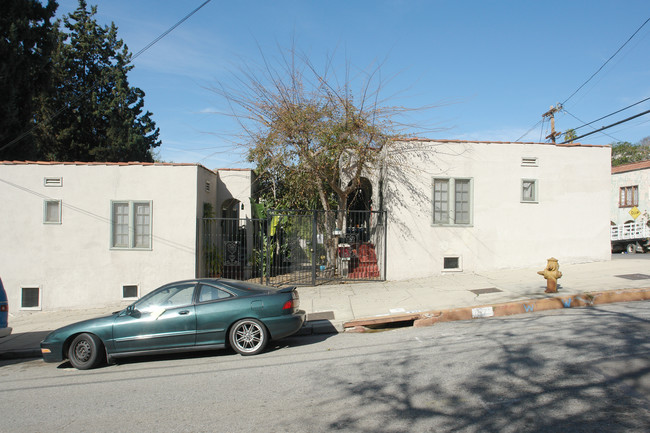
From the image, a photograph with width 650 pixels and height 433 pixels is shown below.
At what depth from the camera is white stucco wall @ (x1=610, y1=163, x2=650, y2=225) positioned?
27328 mm

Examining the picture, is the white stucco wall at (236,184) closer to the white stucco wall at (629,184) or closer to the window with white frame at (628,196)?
the white stucco wall at (629,184)

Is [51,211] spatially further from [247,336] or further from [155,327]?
[247,336]

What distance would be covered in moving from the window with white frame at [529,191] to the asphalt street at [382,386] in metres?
5.74

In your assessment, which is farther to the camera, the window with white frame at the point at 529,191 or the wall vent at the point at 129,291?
the window with white frame at the point at 529,191

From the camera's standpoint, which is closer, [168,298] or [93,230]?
[168,298]

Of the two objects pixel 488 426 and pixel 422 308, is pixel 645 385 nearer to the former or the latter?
pixel 488 426

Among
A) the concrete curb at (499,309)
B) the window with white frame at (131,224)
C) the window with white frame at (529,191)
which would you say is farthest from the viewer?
the window with white frame at (529,191)

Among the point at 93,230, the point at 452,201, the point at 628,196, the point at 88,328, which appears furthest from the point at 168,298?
the point at 628,196

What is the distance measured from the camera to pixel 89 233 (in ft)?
40.6

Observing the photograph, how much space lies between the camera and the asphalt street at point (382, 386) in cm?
396

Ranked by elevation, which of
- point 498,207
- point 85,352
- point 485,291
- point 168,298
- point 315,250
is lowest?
point 85,352

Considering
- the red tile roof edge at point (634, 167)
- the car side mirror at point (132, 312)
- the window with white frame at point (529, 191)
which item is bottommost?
the car side mirror at point (132, 312)

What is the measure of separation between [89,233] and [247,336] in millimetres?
8068

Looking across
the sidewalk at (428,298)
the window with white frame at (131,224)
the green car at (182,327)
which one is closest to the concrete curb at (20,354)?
the sidewalk at (428,298)
